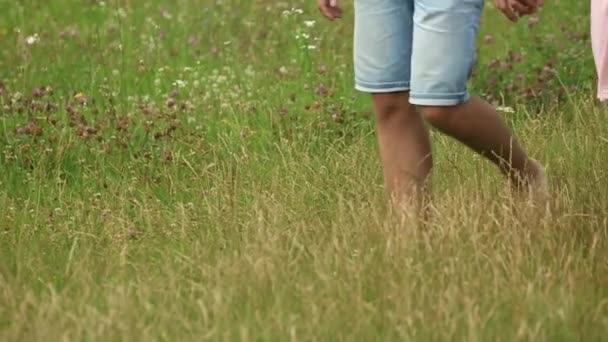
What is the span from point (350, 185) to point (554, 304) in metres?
1.62

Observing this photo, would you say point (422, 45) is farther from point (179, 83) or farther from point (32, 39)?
point (32, 39)

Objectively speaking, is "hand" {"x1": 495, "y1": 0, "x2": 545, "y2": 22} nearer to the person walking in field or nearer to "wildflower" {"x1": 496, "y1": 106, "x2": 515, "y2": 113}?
the person walking in field

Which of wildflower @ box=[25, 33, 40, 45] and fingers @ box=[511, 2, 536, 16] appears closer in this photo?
fingers @ box=[511, 2, 536, 16]

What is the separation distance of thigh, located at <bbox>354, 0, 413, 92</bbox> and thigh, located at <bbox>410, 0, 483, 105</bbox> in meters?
0.15

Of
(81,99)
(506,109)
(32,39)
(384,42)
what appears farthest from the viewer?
(32,39)

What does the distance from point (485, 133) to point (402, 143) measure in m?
0.26

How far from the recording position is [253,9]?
9.66 m

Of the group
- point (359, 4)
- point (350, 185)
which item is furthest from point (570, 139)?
point (359, 4)

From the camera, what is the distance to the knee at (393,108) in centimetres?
510

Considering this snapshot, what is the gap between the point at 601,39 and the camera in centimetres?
468

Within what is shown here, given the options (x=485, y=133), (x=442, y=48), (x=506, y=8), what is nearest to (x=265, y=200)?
(x=485, y=133)

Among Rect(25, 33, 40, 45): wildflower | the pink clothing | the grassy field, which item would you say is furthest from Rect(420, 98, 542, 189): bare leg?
Rect(25, 33, 40, 45): wildflower

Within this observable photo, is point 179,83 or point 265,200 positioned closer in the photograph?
point 265,200

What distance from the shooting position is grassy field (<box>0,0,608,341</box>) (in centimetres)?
428
